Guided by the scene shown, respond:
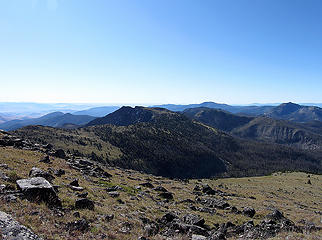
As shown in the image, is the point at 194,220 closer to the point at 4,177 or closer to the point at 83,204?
the point at 83,204

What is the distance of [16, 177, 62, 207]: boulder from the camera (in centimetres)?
1451

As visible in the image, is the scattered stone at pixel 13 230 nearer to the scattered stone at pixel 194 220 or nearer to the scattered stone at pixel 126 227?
the scattered stone at pixel 126 227

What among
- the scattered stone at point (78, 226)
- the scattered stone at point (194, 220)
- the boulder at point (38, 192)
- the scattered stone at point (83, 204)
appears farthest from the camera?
the scattered stone at point (194, 220)

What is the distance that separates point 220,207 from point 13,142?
47637mm

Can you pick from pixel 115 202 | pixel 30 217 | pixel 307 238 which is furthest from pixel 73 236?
pixel 307 238

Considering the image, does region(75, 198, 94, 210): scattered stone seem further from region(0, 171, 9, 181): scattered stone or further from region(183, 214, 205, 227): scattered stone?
region(183, 214, 205, 227): scattered stone

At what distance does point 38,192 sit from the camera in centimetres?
1479

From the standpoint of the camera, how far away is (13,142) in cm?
4350

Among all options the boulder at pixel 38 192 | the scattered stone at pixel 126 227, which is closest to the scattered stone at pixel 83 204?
the boulder at pixel 38 192

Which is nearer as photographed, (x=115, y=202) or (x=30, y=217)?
(x=30, y=217)

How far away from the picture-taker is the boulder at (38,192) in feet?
47.6

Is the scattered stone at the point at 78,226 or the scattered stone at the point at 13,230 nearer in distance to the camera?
the scattered stone at the point at 13,230

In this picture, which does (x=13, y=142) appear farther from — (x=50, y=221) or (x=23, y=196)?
(x=50, y=221)

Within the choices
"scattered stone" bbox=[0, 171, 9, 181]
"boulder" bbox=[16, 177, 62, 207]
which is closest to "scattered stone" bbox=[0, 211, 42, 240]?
"boulder" bbox=[16, 177, 62, 207]
